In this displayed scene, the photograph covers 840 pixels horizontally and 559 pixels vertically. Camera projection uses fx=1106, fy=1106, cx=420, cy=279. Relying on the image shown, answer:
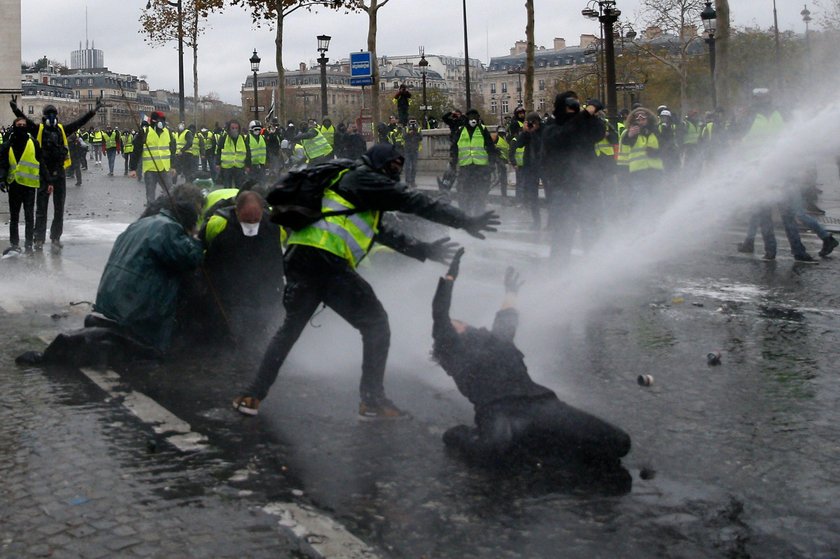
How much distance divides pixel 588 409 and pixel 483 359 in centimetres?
104

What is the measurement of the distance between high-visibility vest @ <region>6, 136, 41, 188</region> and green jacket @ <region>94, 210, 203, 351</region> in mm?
6836

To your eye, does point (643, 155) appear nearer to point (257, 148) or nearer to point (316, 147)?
point (316, 147)

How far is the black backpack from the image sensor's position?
568 cm

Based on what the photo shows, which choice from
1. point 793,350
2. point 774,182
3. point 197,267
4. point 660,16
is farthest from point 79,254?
point 660,16

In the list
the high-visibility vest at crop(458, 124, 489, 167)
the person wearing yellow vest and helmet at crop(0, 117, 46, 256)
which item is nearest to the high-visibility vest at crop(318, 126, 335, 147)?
the high-visibility vest at crop(458, 124, 489, 167)

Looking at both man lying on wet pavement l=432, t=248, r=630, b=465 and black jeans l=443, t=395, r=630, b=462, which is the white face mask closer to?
man lying on wet pavement l=432, t=248, r=630, b=465

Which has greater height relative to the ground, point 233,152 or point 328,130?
point 328,130

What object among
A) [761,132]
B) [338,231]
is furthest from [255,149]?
[338,231]

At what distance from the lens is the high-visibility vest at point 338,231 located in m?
5.71

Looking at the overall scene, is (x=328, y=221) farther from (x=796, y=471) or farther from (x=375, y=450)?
(x=796, y=471)

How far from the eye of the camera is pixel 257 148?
22.9 meters

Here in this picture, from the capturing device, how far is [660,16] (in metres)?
55.2

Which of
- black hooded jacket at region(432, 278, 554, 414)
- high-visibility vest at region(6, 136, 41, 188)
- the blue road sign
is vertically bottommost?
black hooded jacket at region(432, 278, 554, 414)

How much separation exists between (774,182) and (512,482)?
27.4ft
